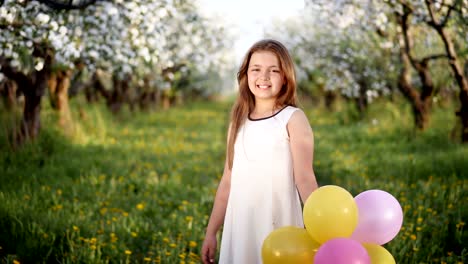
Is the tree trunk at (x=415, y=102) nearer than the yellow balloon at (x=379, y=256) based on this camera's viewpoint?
No

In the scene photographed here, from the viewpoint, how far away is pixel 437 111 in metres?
13.1

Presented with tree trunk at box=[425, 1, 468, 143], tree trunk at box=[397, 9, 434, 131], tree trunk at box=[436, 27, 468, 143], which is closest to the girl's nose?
tree trunk at box=[425, 1, 468, 143]

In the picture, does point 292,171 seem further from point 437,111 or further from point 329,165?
point 437,111

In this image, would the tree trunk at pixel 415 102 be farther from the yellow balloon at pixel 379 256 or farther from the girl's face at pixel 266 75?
the yellow balloon at pixel 379 256

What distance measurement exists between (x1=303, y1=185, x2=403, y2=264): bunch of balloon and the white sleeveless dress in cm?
36

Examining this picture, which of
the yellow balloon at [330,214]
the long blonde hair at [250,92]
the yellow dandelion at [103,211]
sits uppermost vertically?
the long blonde hair at [250,92]

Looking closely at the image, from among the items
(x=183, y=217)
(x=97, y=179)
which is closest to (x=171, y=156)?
(x=97, y=179)

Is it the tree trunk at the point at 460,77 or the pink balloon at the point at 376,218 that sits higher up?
the tree trunk at the point at 460,77

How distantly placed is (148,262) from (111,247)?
1.03ft

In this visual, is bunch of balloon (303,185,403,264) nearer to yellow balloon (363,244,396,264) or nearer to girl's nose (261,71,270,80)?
yellow balloon (363,244,396,264)

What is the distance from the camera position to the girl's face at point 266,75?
2617 millimetres

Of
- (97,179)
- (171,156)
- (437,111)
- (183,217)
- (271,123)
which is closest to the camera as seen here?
(271,123)

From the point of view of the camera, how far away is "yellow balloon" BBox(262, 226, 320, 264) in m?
2.18

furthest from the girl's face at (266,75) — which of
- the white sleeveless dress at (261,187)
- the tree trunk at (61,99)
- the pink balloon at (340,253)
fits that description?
the tree trunk at (61,99)
